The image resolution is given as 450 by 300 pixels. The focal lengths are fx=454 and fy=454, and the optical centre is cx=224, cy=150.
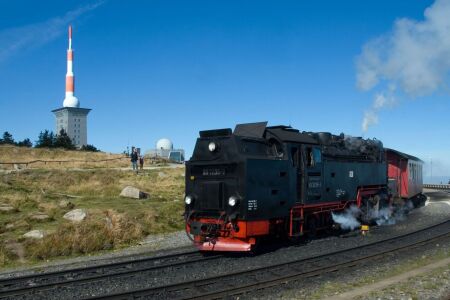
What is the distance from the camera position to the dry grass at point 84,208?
15.0m

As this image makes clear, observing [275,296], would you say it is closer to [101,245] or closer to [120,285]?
[120,285]

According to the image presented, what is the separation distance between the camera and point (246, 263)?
1174 centimetres

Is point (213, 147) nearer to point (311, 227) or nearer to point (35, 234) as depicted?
point (311, 227)

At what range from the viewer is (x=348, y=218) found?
17.1m

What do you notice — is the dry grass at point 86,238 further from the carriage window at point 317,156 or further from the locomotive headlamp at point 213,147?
the carriage window at point 317,156

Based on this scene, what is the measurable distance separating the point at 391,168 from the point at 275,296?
18.2 m

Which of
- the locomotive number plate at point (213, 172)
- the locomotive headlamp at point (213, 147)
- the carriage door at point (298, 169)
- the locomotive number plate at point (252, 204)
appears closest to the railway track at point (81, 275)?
the locomotive number plate at point (252, 204)

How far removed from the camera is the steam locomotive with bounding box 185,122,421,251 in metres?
12.2

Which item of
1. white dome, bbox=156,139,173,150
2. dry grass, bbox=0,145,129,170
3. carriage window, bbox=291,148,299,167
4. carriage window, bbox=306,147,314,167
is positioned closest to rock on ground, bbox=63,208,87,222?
carriage window, bbox=291,148,299,167

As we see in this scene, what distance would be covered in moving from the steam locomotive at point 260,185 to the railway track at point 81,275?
3.17 ft

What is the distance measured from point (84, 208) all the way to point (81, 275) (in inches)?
448

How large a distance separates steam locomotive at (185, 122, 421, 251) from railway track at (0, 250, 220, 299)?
97 centimetres

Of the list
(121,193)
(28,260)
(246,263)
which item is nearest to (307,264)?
(246,263)

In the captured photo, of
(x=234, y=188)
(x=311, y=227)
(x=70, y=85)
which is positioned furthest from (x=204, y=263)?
(x=70, y=85)
